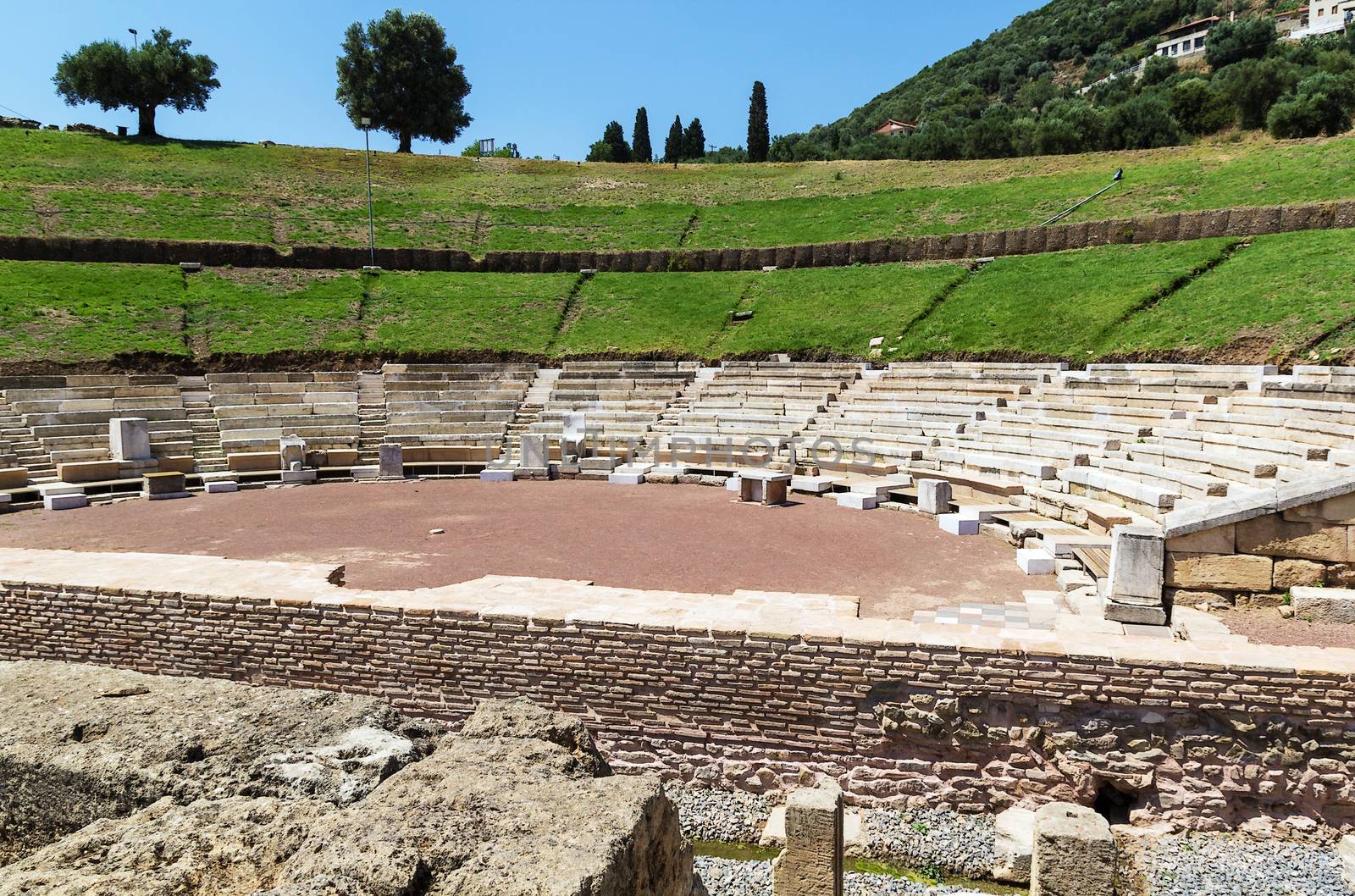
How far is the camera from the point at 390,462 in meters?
20.1

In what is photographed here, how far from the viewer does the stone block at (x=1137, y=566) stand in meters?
8.26

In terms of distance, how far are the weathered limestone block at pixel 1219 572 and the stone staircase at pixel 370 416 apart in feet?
60.3

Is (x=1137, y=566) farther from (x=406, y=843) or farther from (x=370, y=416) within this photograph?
(x=370, y=416)

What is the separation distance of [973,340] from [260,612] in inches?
778

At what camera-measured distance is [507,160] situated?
172 ft

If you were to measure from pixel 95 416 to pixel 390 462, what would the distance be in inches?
300

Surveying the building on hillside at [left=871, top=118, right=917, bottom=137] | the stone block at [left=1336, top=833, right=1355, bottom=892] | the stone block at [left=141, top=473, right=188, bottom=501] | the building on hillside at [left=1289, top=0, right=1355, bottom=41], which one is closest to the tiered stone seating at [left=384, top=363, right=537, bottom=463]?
the stone block at [left=141, top=473, right=188, bottom=501]

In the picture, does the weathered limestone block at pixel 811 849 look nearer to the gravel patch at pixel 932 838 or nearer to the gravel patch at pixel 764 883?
the gravel patch at pixel 764 883

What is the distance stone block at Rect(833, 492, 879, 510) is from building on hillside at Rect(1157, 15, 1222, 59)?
91.1 metres

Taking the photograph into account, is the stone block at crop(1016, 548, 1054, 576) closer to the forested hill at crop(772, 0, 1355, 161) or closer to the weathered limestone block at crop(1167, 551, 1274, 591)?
the weathered limestone block at crop(1167, 551, 1274, 591)

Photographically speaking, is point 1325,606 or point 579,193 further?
point 579,193

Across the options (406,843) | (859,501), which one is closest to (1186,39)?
(859,501)

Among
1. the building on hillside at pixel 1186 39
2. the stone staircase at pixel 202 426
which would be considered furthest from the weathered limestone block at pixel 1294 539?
the building on hillside at pixel 1186 39

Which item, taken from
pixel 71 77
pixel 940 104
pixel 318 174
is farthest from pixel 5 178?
pixel 940 104
